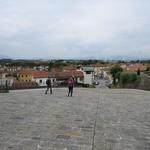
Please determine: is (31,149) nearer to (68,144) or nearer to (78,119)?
(68,144)

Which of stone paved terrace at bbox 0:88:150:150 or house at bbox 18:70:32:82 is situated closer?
stone paved terrace at bbox 0:88:150:150

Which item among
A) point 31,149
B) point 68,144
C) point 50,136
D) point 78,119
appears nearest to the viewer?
point 31,149

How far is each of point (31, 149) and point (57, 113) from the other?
5.13m

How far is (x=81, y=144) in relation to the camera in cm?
749

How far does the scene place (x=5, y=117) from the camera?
11.0 meters

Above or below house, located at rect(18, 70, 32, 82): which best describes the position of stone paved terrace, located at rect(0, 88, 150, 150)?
above

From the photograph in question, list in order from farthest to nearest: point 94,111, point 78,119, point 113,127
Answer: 1. point 94,111
2. point 78,119
3. point 113,127

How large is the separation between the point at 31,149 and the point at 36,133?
5.15 feet

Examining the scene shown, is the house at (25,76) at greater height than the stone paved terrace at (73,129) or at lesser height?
lesser

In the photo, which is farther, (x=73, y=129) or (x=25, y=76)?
(x=25, y=76)

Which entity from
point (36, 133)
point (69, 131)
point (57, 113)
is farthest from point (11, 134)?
point (57, 113)

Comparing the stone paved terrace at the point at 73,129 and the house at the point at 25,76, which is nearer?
the stone paved terrace at the point at 73,129

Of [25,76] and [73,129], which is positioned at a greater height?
[73,129]

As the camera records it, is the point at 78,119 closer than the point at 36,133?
No
